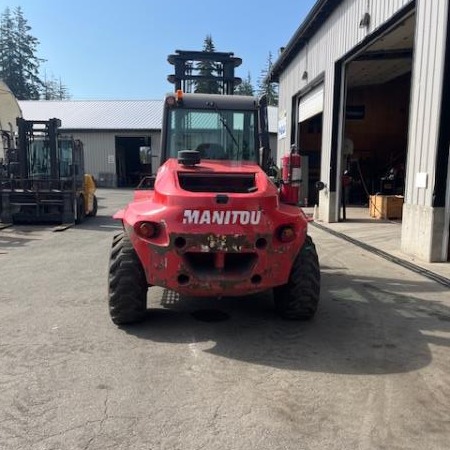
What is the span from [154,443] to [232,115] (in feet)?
15.3

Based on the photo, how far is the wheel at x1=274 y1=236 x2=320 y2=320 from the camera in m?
5.22

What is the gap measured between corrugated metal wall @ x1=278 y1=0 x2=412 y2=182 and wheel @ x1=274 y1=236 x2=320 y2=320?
674 cm

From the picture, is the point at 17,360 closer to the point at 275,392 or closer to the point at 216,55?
the point at 275,392

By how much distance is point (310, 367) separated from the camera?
433 centimetres

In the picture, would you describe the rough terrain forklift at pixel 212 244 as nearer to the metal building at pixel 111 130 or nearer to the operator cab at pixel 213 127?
the operator cab at pixel 213 127

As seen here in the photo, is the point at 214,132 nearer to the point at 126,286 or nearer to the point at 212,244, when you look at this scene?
the point at 212,244

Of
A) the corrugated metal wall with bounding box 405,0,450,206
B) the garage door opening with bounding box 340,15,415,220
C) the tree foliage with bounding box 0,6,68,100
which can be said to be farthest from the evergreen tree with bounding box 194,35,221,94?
the tree foliage with bounding box 0,6,68,100

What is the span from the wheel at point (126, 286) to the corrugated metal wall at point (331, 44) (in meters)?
7.67

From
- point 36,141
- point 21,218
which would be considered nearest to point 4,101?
point 36,141

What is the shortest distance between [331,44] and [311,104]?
341 centimetres

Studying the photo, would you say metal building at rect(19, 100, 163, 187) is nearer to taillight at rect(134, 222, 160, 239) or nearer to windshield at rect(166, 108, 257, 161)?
windshield at rect(166, 108, 257, 161)

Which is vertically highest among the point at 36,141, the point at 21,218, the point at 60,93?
the point at 60,93

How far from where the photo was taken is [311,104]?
18281 mm

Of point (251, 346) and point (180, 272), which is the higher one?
point (180, 272)
